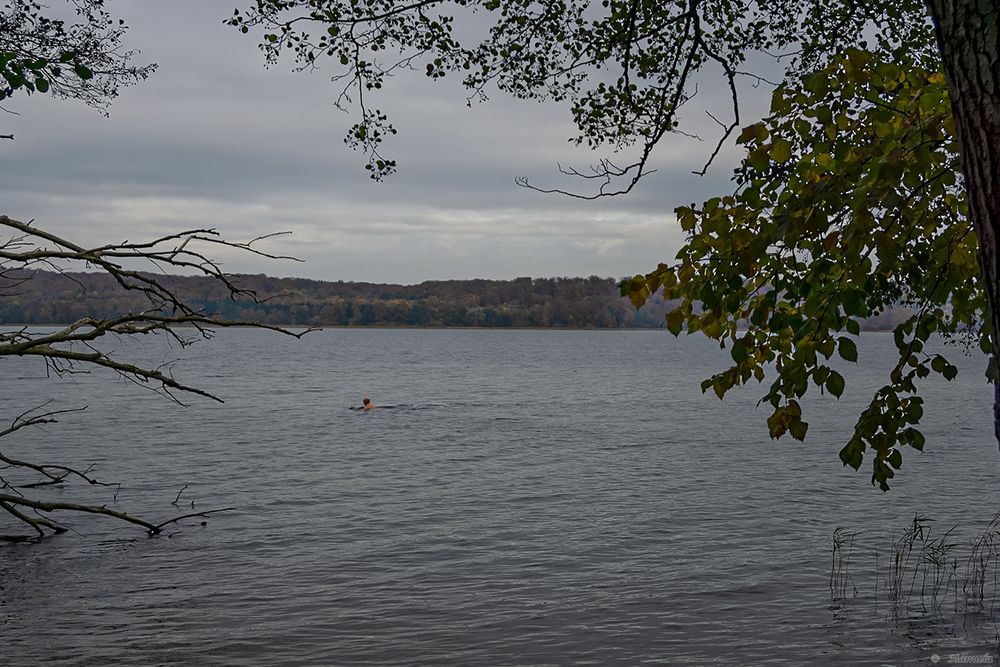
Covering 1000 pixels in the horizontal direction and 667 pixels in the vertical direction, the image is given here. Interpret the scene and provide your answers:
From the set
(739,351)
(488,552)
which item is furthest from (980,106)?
(488,552)

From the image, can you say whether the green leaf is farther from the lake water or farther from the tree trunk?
the lake water

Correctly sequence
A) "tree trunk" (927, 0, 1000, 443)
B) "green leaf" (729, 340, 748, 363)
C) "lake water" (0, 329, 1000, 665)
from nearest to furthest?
1. "tree trunk" (927, 0, 1000, 443)
2. "green leaf" (729, 340, 748, 363)
3. "lake water" (0, 329, 1000, 665)

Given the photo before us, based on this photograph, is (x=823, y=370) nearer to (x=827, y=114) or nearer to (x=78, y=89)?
(x=827, y=114)

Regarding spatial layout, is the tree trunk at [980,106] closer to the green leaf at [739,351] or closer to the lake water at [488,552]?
the green leaf at [739,351]

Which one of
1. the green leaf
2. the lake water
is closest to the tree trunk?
the green leaf

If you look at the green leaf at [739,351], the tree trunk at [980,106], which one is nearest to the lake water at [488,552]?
the green leaf at [739,351]

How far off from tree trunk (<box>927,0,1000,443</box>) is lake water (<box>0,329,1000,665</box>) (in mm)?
9035

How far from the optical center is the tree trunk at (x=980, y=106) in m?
2.71

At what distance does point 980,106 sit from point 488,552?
14615 millimetres

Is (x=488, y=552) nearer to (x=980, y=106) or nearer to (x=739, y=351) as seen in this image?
(x=739, y=351)

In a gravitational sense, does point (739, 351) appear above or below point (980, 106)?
below

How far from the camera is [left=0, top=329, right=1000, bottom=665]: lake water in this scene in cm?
1145

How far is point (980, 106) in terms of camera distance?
2.75 m

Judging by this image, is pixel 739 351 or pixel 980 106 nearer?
pixel 980 106
